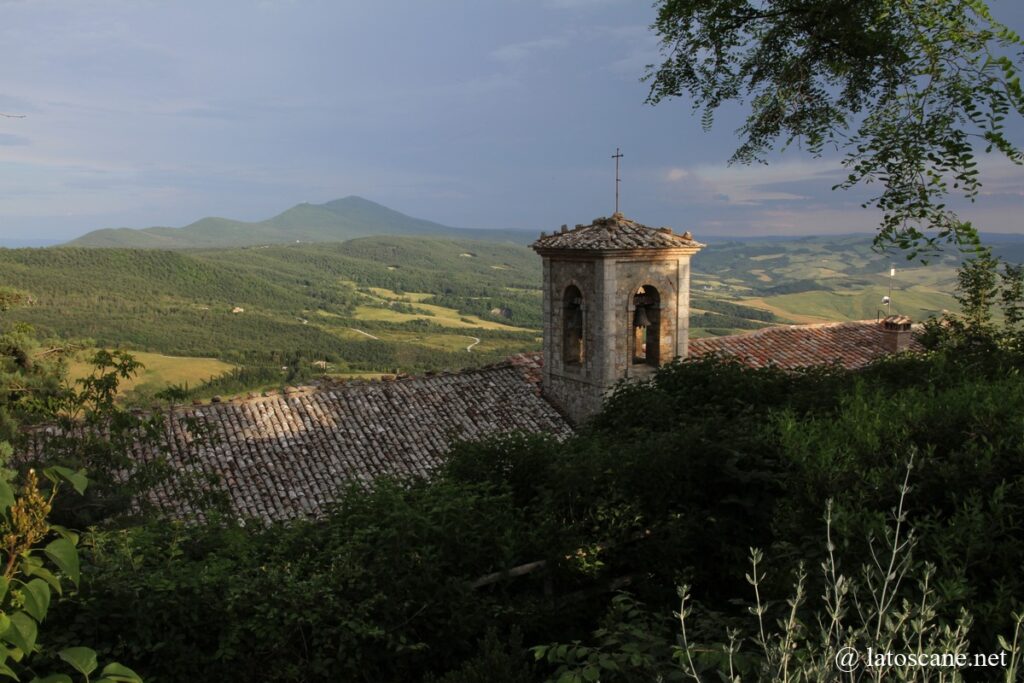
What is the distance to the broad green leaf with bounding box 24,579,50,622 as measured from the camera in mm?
2260

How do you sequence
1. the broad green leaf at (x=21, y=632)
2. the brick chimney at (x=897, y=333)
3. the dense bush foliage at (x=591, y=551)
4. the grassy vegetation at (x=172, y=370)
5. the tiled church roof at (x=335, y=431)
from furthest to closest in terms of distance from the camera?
the grassy vegetation at (x=172, y=370) → the brick chimney at (x=897, y=333) → the tiled church roof at (x=335, y=431) → the dense bush foliage at (x=591, y=551) → the broad green leaf at (x=21, y=632)

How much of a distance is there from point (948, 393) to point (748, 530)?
6.01ft

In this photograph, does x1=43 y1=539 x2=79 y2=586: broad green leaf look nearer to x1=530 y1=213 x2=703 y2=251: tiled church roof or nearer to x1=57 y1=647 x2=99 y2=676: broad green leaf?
x1=57 y1=647 x2=99 y2=676: broad green leaf

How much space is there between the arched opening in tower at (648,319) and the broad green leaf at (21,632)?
45.3ft

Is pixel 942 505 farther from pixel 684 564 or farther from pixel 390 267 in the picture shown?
pixel 390 267

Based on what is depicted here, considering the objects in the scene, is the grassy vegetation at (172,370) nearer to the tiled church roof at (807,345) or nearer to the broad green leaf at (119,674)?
the tiled church roof at (807,345)

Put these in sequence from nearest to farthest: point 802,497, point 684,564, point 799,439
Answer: point 802,497, point 799,439, point 684,564

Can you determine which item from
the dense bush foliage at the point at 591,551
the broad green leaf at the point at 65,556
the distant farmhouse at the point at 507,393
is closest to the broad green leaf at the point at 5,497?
the broad green leaf at the point at 65,556

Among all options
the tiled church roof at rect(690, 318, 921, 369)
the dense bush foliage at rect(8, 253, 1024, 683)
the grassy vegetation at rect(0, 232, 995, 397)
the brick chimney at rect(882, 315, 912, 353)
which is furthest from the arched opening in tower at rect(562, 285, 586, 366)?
the grassy vegetation at rect(0, 232, 995, 397)

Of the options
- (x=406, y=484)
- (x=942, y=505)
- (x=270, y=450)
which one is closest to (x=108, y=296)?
(x=270, y=450)

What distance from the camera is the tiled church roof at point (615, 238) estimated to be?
1495cm

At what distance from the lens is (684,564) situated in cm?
593

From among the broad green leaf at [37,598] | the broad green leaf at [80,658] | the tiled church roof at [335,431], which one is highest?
the broad green leaf at [37,598]

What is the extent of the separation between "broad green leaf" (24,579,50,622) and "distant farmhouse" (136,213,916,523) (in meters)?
9.91
